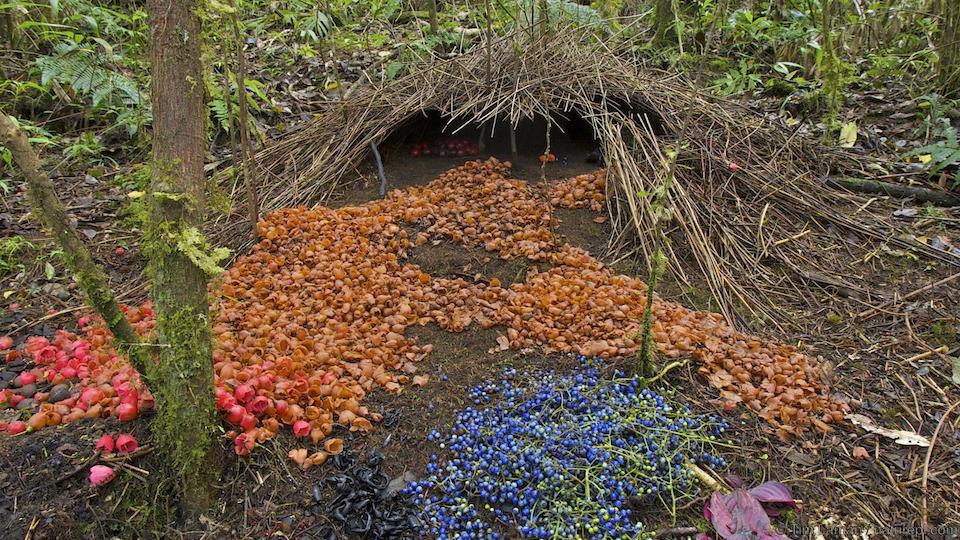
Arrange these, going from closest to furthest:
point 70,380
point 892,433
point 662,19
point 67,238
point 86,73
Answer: point 67,238 < point 892,433 < point 70,380 < point 86,73 < point 662,19

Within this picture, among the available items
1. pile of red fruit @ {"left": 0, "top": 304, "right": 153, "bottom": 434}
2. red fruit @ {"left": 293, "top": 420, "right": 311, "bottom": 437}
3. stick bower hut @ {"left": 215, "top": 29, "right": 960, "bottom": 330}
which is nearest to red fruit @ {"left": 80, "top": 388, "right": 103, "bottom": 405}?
pile of red fruit @ {"left": 0, "top": 304, "right": 153, "bottom": 434}

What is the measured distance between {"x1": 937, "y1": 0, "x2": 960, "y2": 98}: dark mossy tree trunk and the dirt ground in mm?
2107

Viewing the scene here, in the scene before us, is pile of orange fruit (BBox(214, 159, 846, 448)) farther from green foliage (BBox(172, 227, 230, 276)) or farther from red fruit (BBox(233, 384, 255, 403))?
green foliage (BBox(172, 227, 230, 276))

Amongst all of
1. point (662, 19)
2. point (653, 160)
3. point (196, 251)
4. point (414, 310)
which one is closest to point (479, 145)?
point (653, 160)

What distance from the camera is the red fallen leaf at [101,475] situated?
6.82 feet

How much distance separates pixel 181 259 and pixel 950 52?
5.21 metres

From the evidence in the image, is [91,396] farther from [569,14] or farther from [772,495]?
[569,14]

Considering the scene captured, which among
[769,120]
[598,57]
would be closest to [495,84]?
[598,57]

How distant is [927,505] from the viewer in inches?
86.1

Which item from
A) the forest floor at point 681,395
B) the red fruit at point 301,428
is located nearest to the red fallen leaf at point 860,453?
the forest floor at point 681,395

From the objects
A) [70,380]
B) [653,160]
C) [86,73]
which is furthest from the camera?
[86,73]

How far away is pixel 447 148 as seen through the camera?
4.38 meters

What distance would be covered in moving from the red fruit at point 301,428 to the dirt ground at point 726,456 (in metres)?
0.05

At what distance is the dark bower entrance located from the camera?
13.9 feet
